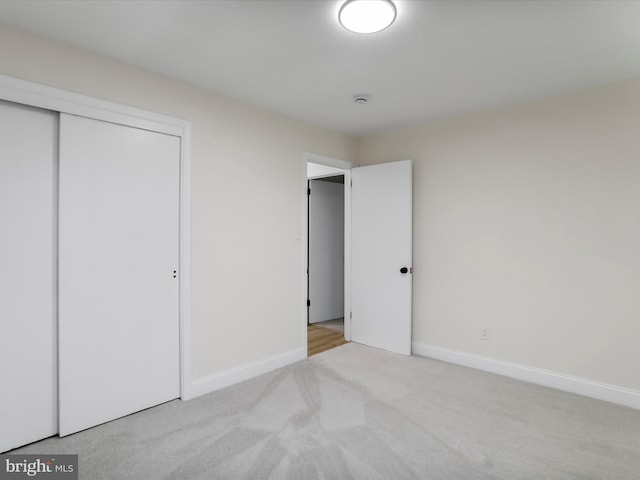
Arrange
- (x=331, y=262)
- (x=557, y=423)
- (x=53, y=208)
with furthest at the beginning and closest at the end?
(x=331, y=262) < (x=557, y=423) < (x=53, y=208)

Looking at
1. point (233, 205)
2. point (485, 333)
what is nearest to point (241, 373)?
point (233, 205)

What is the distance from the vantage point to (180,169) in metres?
2.76

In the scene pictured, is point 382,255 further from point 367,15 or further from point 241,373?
point 367,15

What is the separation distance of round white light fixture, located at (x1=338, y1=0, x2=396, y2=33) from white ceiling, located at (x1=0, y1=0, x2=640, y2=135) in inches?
2.0

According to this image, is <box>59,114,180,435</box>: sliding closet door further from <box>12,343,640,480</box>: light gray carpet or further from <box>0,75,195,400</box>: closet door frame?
<box>12,343,640,480</box>: light gray carpet

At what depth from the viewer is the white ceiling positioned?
6.14ft

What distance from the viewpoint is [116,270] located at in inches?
96.3

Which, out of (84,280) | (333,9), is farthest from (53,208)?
(333,9)

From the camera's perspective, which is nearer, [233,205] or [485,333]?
[233,205]

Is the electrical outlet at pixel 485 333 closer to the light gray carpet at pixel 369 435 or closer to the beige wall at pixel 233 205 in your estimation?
the light gray carpet at pixel 369 435

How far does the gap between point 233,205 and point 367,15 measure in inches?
71.6

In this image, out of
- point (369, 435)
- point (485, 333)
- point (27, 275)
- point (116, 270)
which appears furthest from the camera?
point (485, 333)

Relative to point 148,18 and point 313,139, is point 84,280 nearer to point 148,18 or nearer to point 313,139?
point 148,18

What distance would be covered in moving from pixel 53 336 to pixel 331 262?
12.8ft
